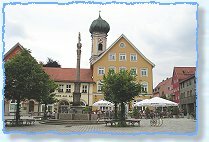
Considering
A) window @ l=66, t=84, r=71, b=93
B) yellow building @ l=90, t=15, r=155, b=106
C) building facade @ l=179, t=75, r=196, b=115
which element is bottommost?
building facade @ l=179, t=75, r=196, b=115

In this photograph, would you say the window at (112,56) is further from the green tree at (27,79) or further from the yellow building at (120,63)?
the green tree at (27,79)

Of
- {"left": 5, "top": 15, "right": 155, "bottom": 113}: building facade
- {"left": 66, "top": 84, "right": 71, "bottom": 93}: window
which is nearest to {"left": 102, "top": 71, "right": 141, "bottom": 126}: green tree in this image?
{"left": 5, "top": 15, "right": 155, "bottom": 113}: building facade

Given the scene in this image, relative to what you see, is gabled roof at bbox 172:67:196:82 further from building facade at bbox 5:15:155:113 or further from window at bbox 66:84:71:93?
window at bbox 66:84:71:93

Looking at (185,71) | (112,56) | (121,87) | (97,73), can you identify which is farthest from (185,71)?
(112,56)

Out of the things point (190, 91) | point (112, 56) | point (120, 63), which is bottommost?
point (190, 91)

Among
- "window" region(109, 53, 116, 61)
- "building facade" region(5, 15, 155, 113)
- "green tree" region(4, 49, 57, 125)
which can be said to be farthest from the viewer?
"window" region(109, 53, 116, 61)

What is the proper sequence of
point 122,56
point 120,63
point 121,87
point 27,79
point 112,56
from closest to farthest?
point 27,79
point 121,87
point 120,63
point 122,56
point 112,56

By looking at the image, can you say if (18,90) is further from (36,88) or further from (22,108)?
(22,108)

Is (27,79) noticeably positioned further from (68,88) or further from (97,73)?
(97,73)

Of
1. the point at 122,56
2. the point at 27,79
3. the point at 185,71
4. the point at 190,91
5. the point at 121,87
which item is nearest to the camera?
the point at 185,71

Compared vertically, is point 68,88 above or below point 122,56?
below

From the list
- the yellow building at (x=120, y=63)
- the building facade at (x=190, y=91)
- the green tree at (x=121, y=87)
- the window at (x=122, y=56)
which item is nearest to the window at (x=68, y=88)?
the yellow building at (x=120, y=63)

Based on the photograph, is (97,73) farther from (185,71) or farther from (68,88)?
(185,71)

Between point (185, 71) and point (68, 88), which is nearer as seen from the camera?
point (185, 71)
